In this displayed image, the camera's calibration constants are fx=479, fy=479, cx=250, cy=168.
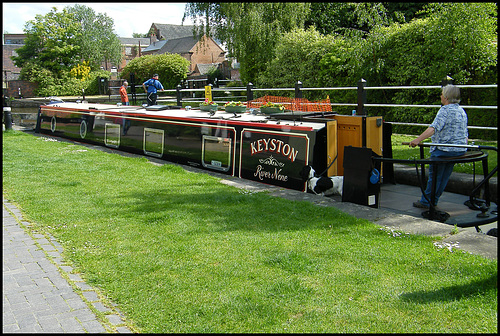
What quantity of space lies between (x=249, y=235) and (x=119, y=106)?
9.90 meters

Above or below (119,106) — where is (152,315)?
below

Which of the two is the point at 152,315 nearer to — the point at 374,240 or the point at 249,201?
the point at 374,240

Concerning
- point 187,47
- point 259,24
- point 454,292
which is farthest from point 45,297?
point 187,47

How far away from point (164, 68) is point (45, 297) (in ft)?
145

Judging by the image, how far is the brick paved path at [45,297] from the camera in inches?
133

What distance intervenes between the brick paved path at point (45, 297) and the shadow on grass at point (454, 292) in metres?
2.17

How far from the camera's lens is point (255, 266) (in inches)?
172

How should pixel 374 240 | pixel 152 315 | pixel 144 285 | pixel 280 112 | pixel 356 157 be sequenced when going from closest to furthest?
1. pixel 152 315
2. pixel 144 285
3. pixel 374 240
4. pixel 356 157
5. pixel 280 112

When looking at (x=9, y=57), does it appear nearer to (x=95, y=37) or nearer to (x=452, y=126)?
(x=95, y=37)

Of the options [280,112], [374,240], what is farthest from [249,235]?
[280,112]

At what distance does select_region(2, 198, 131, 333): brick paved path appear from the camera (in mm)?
3369

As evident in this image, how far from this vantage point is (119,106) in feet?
46.1

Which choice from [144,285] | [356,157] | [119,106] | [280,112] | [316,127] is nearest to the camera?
[144,285]

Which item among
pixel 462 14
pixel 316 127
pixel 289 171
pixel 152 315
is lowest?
pixel 152 315
